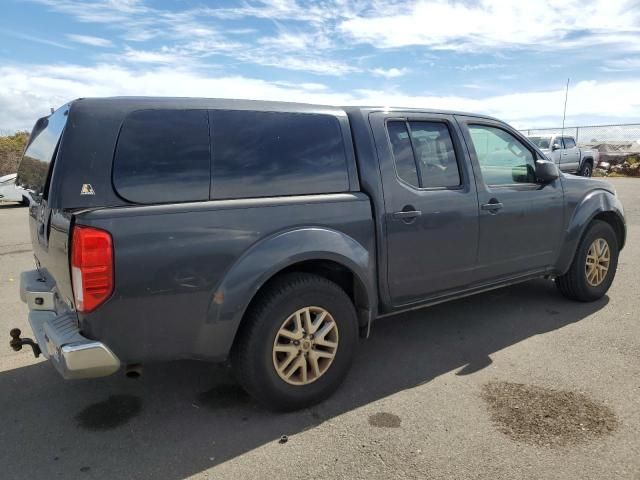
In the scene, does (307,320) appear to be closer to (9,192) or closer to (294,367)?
(294,367)

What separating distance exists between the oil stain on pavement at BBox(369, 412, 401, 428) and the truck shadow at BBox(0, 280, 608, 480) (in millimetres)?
179

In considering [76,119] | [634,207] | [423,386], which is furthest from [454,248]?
[634,207]

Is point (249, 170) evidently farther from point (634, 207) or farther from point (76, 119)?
point (634, 207)

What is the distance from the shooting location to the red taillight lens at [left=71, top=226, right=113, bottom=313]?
2539 millimetres

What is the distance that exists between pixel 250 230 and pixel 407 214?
123cm

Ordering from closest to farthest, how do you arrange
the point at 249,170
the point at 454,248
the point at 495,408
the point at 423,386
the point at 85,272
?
the point at 85,272
the point at 249,170
the point at 495,408
the point at 423,386
the point at 454,248

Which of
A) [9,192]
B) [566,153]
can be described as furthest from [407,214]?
[566,153]

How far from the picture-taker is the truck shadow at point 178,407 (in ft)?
9.04

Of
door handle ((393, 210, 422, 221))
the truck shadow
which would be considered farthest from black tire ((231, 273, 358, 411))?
door handle ((393, 210, 422, 221))

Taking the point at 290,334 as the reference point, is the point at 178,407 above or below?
below

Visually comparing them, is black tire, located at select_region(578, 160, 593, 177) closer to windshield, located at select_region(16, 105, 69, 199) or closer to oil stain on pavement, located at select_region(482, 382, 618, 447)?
oil stain on pavement, located at select_region(482, 382, 618, 447)

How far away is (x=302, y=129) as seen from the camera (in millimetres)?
3311

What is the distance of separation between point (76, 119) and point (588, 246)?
450cm

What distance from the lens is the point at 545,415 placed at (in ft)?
10.3
